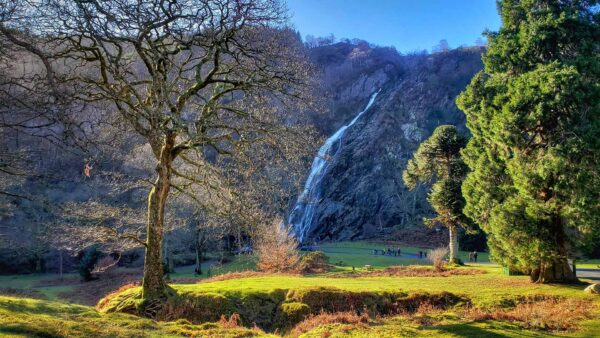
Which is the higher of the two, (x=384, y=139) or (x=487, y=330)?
(x=384, y=139)

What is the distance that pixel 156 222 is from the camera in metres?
11.7

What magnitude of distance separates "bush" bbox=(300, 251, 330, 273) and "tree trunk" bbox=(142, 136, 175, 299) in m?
14.8

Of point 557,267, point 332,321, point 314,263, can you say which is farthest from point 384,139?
point 332,321

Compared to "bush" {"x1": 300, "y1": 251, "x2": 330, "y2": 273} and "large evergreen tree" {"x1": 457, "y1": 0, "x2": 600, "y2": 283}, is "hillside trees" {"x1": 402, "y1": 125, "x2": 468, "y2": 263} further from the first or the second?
"large evergreen tree" {"x1": 457, "y1": 0, "x2": 600, "y2": 283}

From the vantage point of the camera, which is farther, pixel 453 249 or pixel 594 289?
pixel 453 249

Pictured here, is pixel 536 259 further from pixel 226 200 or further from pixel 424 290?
pixel 226 200

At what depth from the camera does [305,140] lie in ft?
33.2

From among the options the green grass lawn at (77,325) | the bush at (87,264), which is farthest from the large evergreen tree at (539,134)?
the bush at (87,264)

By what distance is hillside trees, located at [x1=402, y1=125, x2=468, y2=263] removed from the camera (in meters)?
26.1

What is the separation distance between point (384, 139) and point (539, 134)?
5420cm

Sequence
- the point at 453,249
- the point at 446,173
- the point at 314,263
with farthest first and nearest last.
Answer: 1. the point at 314,263
2. the point at 446,173
3. the point at 453,249

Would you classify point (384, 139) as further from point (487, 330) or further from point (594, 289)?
point (487, 330)

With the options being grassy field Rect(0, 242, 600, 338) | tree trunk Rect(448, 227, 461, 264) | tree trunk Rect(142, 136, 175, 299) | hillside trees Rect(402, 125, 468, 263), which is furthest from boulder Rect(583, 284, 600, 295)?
tree trunk Rect(142, 136, 175, 299)

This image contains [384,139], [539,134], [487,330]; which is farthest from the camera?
[384,139]
